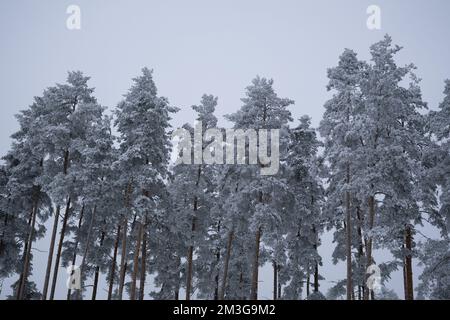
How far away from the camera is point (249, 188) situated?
22781mm

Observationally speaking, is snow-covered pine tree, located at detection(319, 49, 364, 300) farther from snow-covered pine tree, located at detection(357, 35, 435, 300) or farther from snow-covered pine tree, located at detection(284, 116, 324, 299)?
snow-covered pine tree, located at detection(284, 116, 324, 299)

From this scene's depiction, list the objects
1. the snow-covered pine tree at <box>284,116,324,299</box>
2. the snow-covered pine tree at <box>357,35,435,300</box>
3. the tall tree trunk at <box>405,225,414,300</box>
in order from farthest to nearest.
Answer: the snow-covered pine tree at <box>284,116,324,299</box> < the snow-covered pine tree at <box>357,35,435,300</box> < the tall tree trunk at <box>405,225,414,300</box>

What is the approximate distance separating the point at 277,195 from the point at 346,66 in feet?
31.2

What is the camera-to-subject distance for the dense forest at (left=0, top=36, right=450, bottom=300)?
62.8 feet

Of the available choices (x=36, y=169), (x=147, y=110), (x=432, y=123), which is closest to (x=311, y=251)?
(x=432, y=123)

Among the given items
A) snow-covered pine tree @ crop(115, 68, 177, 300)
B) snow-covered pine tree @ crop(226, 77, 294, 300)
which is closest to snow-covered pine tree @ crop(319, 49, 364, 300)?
snow-covered pine tree @ crop(226, 77, 294, 300)

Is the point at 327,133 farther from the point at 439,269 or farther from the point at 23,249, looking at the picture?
the point at 23,249

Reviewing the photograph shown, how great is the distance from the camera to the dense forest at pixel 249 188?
62.8ft

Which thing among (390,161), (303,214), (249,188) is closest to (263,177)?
(249,188)

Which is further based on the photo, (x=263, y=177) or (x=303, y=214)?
(x=303, y=214)

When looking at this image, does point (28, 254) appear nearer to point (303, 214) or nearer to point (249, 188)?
point (249, 188)

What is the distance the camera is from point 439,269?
18109 mm

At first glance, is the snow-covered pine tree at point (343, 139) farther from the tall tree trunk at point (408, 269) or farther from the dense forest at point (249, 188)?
the tall tree trunk at point (408, 269)
